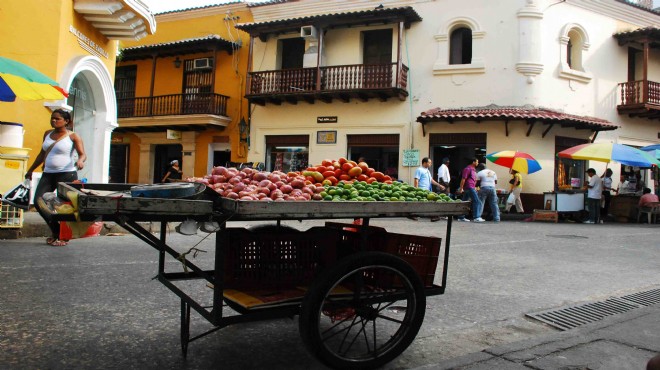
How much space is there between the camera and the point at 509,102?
16922 mm

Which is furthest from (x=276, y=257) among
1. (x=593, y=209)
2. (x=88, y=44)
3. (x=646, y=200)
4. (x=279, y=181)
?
(x=646, y=200)

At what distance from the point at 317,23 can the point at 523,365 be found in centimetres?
1733

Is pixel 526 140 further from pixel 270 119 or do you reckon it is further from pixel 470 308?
pixel 470 308

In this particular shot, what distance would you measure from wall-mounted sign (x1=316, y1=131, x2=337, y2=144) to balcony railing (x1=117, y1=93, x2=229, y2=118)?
4470 millimetres

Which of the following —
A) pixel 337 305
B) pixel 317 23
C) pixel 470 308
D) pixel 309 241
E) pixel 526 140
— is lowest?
→ pixel 470 308

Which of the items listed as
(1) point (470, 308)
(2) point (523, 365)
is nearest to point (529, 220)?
(1) point (470, 308)

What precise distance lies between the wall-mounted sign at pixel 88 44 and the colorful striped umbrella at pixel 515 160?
11.2 m

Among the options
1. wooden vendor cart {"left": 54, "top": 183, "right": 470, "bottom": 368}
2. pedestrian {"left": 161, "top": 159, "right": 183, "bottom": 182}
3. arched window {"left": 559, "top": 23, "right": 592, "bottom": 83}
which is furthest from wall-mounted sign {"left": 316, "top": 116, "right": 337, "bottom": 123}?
wooden vendor cart {"left": 54, "top": 183, "right": 470, "bottom": 368}

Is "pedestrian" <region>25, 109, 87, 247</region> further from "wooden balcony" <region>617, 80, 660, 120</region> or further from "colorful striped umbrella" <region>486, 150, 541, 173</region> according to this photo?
"wooden balcony" <region>617, 80, 660, 120</region>

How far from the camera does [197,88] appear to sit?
21.6 meters

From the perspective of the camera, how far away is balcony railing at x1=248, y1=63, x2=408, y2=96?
17641 mm

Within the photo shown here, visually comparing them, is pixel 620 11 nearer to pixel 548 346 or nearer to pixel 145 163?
pixel 548 346

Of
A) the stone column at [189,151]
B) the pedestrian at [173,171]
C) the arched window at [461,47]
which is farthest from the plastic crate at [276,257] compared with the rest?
the stone column at [189,151]

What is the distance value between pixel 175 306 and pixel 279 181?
1.59 meters
